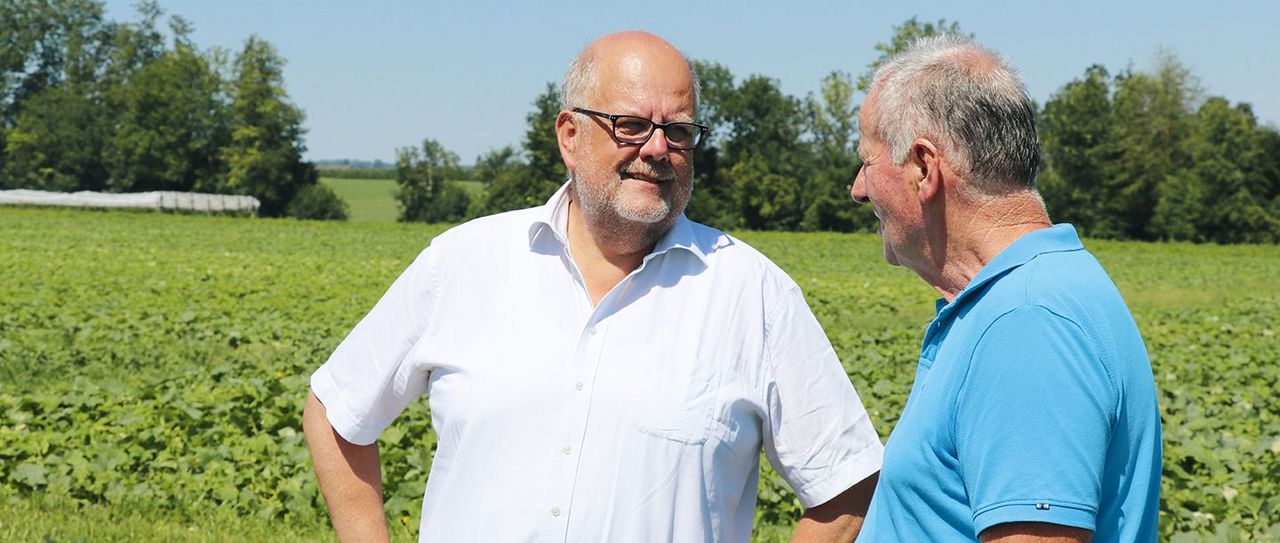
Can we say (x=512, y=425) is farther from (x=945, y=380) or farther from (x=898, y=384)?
(x=898, y=384)

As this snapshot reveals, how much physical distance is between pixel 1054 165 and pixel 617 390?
6964 cm

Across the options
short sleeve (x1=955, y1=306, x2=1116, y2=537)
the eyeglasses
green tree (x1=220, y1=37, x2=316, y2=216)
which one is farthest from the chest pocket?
green tree (x1=220, y1=37, x2=316, y2=216)

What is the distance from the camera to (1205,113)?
6931 centimetres

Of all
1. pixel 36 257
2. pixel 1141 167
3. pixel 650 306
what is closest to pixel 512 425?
pixel 650 306

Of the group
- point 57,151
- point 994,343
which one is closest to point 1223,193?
point 994,343

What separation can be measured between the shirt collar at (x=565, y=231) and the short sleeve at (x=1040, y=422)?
1039mm

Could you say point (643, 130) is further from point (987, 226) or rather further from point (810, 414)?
point (987, 226)

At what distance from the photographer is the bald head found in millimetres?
2805

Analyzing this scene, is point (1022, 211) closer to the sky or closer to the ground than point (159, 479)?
closer to the sky

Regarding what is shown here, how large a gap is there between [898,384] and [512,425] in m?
7.83

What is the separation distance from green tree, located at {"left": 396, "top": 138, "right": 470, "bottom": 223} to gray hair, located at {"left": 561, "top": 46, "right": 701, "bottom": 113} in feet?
224

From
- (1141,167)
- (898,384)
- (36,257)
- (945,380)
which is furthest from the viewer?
(1141,167)

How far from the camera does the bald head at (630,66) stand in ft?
9.20

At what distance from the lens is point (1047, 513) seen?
177 cm
